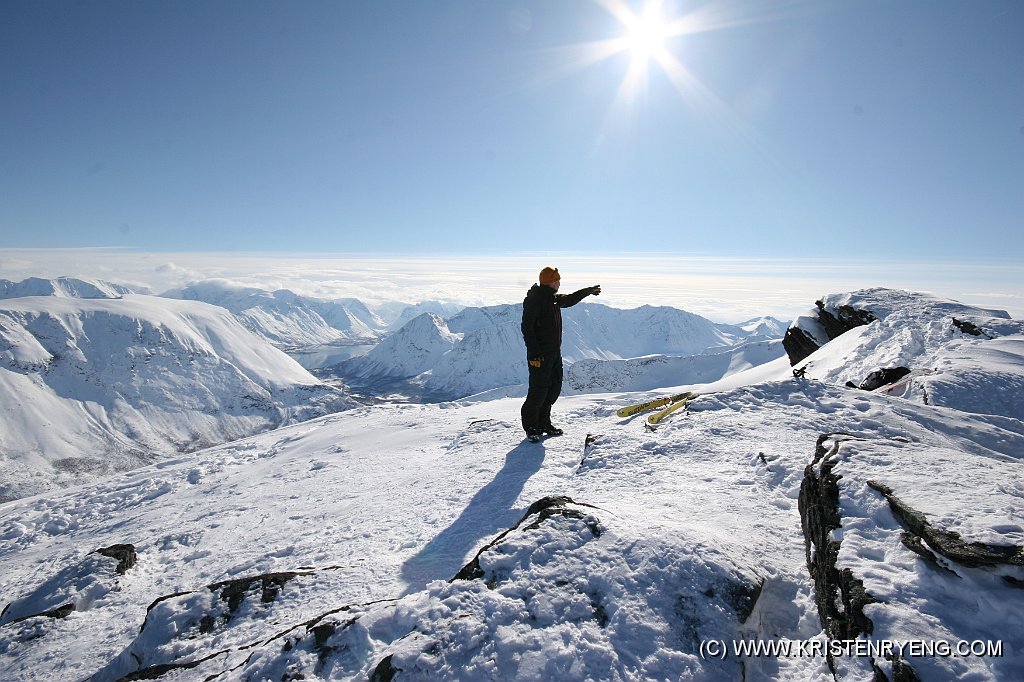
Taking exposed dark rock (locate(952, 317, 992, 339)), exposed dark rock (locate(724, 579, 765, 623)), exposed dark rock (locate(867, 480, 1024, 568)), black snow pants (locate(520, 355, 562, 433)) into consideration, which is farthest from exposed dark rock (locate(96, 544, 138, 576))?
exposed dark rock (locate(952, 317, 992, 339))

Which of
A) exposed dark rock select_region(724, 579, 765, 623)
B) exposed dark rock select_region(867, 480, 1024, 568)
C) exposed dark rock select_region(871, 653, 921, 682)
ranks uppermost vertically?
exposed dark rock select_region(867, 480, 1024, 568)

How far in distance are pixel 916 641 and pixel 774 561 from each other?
1.43 meters

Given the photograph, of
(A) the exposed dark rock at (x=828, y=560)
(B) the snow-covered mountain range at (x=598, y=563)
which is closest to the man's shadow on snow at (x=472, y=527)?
(B) the snow-covered mountain range at (x=598, y=563)

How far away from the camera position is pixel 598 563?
3.95 m

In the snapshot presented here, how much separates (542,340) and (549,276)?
4.44 ft

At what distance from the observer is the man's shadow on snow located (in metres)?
5.16

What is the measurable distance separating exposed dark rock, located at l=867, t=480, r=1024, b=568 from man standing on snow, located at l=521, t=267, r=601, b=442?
5.91 metres

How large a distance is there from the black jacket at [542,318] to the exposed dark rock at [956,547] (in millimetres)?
6045

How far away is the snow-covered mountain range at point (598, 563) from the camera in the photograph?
321 centimetres

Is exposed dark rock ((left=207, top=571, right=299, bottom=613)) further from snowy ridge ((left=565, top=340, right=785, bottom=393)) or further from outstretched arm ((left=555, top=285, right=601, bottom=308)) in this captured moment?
snowy ridge ((left=565, top=340, right=785, bottom=393))

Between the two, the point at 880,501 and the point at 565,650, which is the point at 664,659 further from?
the point at 880,501

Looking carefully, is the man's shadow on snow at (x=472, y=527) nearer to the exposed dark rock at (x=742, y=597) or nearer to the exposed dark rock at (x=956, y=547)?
the exposed dark rock at (x=742, y=597)

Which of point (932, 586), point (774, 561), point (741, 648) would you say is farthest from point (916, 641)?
point (774, 561)

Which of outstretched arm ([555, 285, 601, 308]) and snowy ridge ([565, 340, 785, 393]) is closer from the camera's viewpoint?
outstretched arm ([555, 285, 601, 308])
